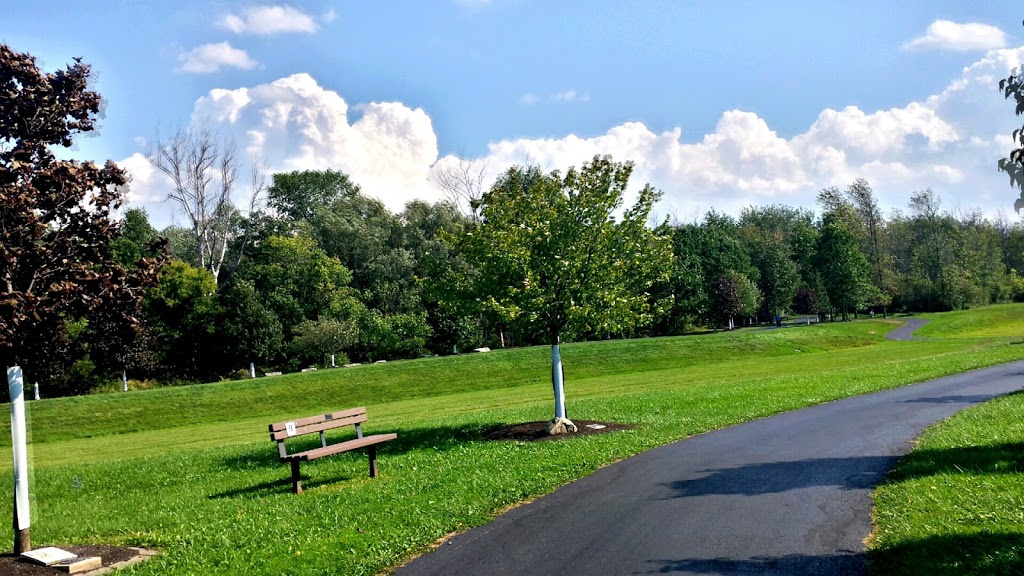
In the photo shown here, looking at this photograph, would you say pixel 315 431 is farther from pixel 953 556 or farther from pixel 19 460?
pixel 953 556

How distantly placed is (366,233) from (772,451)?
57361 millimetres

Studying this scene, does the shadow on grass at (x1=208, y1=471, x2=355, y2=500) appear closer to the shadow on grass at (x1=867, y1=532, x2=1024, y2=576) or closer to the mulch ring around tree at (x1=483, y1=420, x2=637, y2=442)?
the mulch ring around tree at (x1=483, y1=420, x2=637, y2=442)

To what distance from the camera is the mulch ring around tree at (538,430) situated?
50.0 feet

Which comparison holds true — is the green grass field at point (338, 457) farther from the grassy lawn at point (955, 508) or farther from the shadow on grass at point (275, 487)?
the grassy lawn at point (955, 508)

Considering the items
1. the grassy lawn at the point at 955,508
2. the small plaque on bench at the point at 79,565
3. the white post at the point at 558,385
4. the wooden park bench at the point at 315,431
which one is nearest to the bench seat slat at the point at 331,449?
the wooden park bench at the point at 315,431

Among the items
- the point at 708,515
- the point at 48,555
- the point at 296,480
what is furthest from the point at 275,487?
the point at 708,515

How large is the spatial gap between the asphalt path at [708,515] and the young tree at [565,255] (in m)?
3.75

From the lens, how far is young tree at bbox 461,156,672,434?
15938 mm

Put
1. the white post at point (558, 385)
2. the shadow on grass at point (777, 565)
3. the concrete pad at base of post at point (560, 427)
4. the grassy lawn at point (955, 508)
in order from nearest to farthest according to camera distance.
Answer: the grassy lawn at point (955, 508)
the shadow on grass at point (777, 565)
the concrete pad at base of post at point (560, 427)
the white post at point (558, 385)

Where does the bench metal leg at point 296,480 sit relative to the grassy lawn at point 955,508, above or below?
above

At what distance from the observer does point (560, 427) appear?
15.6 meters

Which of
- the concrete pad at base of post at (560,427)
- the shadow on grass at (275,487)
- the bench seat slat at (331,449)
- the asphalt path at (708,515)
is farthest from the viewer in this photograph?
the concrete pad at base of post at (560,427)

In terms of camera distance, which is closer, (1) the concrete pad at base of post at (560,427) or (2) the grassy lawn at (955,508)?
(2) the grassy lawn at (955,508)

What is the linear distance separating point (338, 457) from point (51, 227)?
761 centimetres
